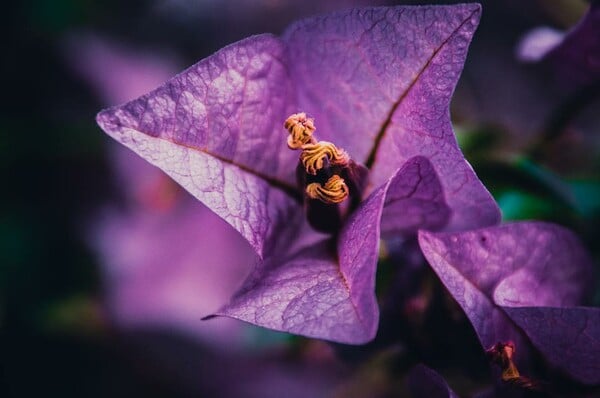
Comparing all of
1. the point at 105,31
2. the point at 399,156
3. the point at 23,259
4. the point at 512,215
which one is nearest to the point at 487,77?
the point at 512,215

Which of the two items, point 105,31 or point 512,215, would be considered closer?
point 512,215

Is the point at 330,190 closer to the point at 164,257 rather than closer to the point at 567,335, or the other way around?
the point at 567,335

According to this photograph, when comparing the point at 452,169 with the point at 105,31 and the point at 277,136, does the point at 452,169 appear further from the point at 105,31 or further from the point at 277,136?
the point at 105,31

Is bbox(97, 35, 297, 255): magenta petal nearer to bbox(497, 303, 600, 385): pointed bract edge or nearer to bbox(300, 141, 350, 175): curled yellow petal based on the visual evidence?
bbox(300, 141, 350, 175): curled yellow petal

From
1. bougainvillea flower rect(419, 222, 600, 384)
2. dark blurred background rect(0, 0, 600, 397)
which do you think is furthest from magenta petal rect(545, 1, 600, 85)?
bougainvillea flower rect(419, 222, 600, 384)

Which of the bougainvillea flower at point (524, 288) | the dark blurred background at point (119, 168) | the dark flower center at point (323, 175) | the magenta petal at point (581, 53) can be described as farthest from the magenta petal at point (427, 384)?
the magenta petal at point (581, 53)

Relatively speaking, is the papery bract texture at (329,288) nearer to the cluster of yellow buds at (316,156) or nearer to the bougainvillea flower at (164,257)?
the cluster of yellow buds at (316,156)
